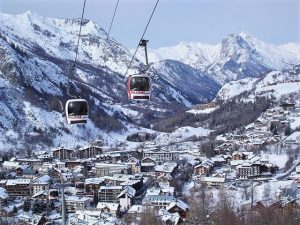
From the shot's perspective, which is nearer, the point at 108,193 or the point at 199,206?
the point at 199,206

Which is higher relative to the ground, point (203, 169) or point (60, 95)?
point (60, 95)

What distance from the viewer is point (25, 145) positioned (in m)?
49.5

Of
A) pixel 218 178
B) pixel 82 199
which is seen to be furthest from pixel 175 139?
pixel 82 199

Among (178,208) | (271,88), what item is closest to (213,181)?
(178,208)

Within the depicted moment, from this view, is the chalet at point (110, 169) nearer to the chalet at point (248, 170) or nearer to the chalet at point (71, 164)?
the chalet at point (71, 164)

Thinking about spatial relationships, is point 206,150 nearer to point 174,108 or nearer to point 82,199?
point 82,199

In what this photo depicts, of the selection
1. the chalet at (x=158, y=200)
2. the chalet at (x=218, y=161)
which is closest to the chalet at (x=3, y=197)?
the chalet at (x=158, y=200)

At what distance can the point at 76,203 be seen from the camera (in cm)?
2609

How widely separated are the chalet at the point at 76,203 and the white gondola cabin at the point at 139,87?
1592 cm

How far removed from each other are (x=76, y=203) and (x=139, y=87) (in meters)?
16.7

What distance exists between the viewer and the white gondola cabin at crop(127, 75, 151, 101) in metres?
10.2

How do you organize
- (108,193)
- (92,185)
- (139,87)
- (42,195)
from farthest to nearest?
(92,185)
(108,193)
(42,195)
(139,87)

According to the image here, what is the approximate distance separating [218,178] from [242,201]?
521 cm

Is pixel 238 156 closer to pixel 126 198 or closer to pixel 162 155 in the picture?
pixel 162 155
